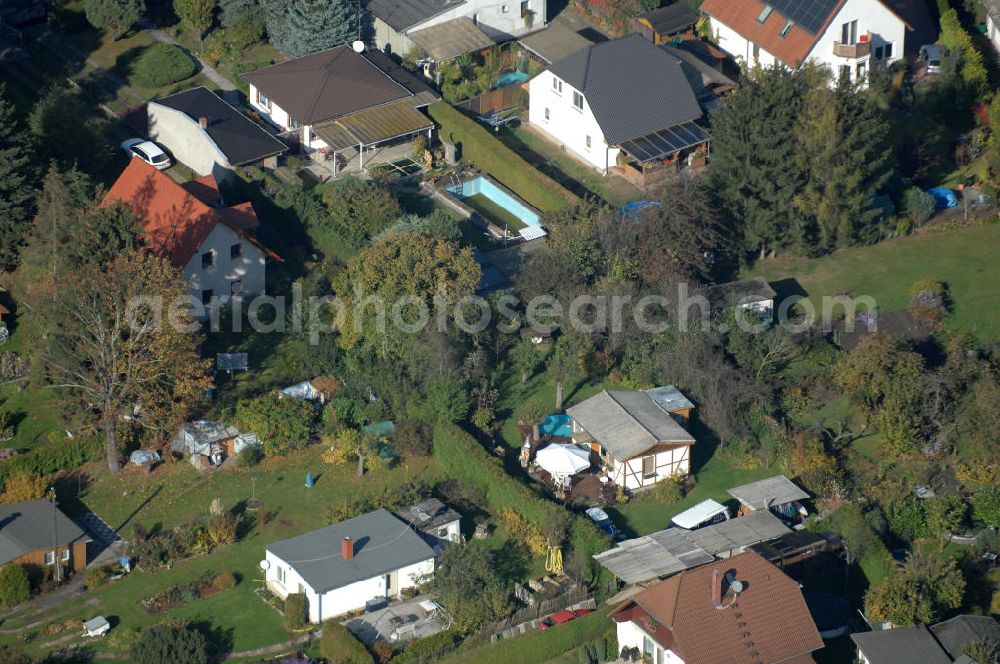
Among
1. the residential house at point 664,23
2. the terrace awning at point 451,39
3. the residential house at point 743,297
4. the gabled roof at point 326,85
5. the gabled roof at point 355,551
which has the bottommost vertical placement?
the gabled roof at point 355,551

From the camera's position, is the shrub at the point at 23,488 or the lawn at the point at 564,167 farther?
the lawn at the point at 564,167

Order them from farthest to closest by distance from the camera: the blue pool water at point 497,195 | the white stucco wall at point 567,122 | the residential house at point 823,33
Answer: the residential house at point 823,33 → the white stucco wall at point 567,122 → the blue pool water at point 497,195

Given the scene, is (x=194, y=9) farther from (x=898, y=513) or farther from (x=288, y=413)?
(x=898, y=513)

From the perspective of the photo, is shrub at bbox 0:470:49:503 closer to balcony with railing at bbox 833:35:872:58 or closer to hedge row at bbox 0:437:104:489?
hedge row at bbox 0:437:104:489

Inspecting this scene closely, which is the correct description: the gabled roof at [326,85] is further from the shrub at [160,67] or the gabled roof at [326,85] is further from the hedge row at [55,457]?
the hedge row at [55,457]

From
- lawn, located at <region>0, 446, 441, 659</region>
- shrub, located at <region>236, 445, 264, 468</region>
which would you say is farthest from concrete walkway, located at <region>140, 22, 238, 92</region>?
lawn, located at <region>0, 446, 441, 659</region>

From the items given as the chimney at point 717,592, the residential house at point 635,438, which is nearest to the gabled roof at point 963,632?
the chimney at point 717,592

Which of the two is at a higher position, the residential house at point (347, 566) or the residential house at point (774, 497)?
the residential house at point (774, 497)
